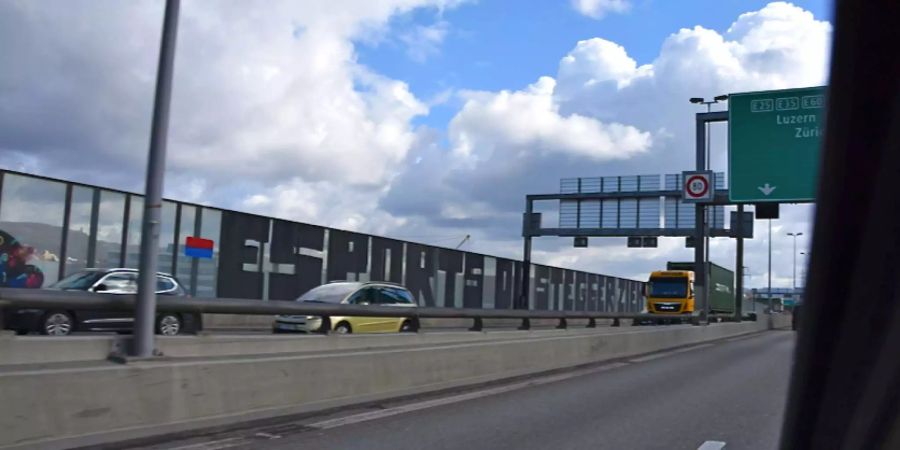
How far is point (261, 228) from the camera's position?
22.9m

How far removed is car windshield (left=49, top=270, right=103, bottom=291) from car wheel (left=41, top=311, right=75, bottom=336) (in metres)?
0.90

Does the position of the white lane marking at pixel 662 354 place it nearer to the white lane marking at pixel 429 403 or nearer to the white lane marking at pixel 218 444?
the white lane marking at pixel 429 403

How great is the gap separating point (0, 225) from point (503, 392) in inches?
482

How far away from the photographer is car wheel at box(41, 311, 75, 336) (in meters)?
13.6

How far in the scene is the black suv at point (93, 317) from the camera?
1359 cm

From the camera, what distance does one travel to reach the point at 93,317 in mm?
14914

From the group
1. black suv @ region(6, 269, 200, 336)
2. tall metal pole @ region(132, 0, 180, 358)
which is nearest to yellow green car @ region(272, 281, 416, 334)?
black suv @ region(6, 269, 200, 336)

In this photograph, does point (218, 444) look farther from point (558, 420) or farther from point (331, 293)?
point (331, 293)

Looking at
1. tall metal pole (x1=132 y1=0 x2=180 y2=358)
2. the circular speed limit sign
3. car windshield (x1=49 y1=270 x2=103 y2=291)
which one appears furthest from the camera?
the circular speed limit sign

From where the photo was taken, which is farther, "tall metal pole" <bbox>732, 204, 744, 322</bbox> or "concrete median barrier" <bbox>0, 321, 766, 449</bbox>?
"tall metal pole" <bbox>732, 204, 744, 322</bbox>

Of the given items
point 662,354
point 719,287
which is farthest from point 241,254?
point 719,287

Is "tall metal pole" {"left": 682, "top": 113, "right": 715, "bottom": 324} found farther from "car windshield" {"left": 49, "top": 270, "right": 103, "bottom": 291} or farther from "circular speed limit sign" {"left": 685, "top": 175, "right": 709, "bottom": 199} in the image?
"car windshield" {"left": 49, "top": 270, "right": 103, "bottom": 291}

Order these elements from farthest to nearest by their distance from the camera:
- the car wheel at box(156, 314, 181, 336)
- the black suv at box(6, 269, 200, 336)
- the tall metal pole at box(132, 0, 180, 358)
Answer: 1. the car wheel at box(156, 314, 181, 336)
2. the black suv at box(6, 269, 200, 336)
3. the tall metal pole at box(132, 0, 180, 358)

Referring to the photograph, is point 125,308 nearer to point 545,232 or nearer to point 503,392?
point 503,392
